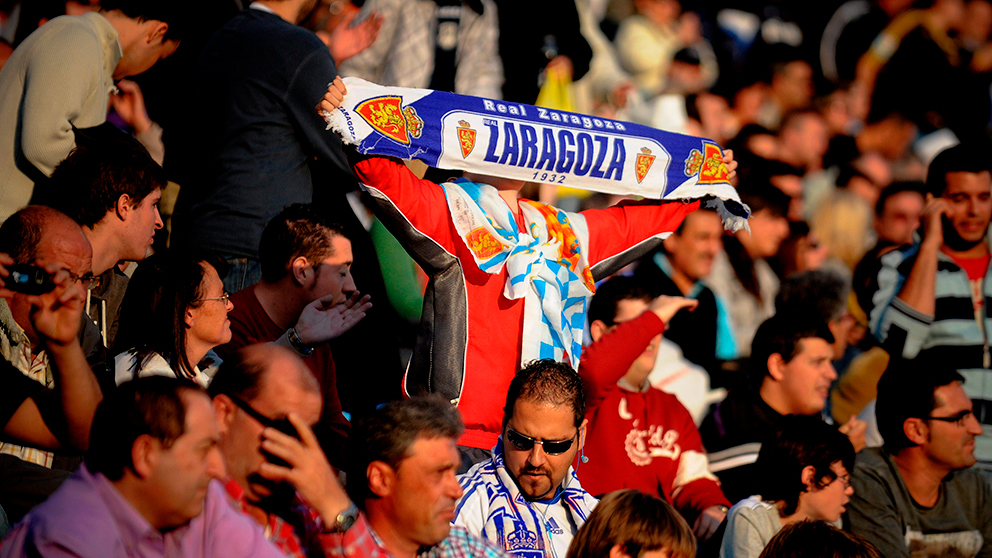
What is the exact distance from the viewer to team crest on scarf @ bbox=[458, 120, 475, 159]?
174 inches

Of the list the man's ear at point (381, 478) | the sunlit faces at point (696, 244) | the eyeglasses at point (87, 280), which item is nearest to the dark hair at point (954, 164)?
the sunlit faces at point (696, 244)

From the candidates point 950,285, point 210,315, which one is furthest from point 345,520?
point 950,285

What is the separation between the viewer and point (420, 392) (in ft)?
14.2

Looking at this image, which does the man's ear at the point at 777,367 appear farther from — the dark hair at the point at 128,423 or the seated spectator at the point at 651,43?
the seated spectator at the point at 651,43

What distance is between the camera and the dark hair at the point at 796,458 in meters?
4.55

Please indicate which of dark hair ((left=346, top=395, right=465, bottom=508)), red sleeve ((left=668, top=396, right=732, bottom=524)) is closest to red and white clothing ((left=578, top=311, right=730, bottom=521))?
red sleeve ((left=668, top=396, right=732, bottom=524))

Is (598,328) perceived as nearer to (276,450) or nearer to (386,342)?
(386,342)

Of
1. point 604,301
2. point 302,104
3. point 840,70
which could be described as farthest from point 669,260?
point 840,70

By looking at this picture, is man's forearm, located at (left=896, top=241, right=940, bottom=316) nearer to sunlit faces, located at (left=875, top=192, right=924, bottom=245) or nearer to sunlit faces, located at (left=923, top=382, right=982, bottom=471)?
sunlit faces, located at (left=923, top=382, right=982, bottom=471)

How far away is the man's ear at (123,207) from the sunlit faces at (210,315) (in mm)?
451

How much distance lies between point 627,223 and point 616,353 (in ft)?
2.37

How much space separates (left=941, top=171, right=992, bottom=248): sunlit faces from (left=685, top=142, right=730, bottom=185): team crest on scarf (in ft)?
5.68

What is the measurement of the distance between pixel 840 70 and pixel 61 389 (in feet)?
42.1

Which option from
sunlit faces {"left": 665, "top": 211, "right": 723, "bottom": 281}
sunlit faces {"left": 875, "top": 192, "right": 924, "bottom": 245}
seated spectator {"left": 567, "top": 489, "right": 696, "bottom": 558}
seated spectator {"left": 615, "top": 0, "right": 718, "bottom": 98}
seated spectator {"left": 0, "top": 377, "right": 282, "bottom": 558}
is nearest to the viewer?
seated spectator {"left": 0, "top": 377, "right": 282, "bottom": 558}
